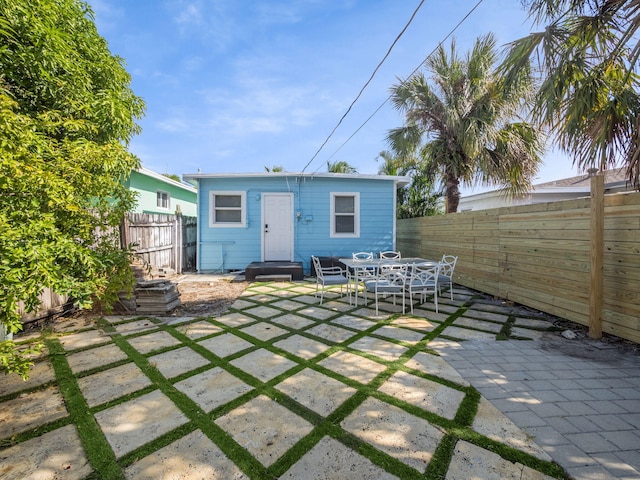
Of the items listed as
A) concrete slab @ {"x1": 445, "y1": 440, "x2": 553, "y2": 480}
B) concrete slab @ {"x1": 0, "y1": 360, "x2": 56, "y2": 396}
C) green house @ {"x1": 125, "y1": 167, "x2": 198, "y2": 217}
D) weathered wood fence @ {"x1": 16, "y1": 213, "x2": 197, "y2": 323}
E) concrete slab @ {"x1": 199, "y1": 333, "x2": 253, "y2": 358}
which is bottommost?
concrete slab @ {"x1": 0, "y1": 360, "x2": 56, "y2": 396}

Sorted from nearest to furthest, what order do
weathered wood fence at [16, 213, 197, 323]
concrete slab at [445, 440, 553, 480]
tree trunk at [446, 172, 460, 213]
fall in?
1. concrete slab at [445, 440, 553, 480]
2. weathered wood fence at [16, 213, 197, 323]
3. tree trunk at [446, 172, 460, 213]

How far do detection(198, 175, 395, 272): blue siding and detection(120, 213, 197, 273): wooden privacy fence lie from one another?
663mm

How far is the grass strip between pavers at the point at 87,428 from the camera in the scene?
1380 millimetres

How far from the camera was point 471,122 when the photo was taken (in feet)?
19.8

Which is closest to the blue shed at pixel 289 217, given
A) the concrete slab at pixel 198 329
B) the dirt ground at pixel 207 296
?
the dirt ground at pixel 207 296

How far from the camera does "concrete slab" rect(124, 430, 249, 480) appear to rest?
4.39 ft

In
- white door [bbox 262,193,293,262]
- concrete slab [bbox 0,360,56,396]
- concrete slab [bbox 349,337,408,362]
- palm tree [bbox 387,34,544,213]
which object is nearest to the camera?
concrete slab [bbox 0,360,56,396]

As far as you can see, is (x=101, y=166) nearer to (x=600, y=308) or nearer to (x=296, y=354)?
(x=296, y=354)

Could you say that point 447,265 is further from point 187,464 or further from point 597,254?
point 187,464

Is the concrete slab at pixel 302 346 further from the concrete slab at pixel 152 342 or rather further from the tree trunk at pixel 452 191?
the tree trunk at pixel 452 191

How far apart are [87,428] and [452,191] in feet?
25.6

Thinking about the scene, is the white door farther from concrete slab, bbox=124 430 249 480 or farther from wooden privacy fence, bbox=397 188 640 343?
concrete slab, bbox=124 430 249 480

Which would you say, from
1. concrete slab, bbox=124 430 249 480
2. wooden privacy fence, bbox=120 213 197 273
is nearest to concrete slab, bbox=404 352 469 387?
concrete slab, bbox=124 430 249 480

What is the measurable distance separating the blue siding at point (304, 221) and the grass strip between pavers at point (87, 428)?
17.7 feet
